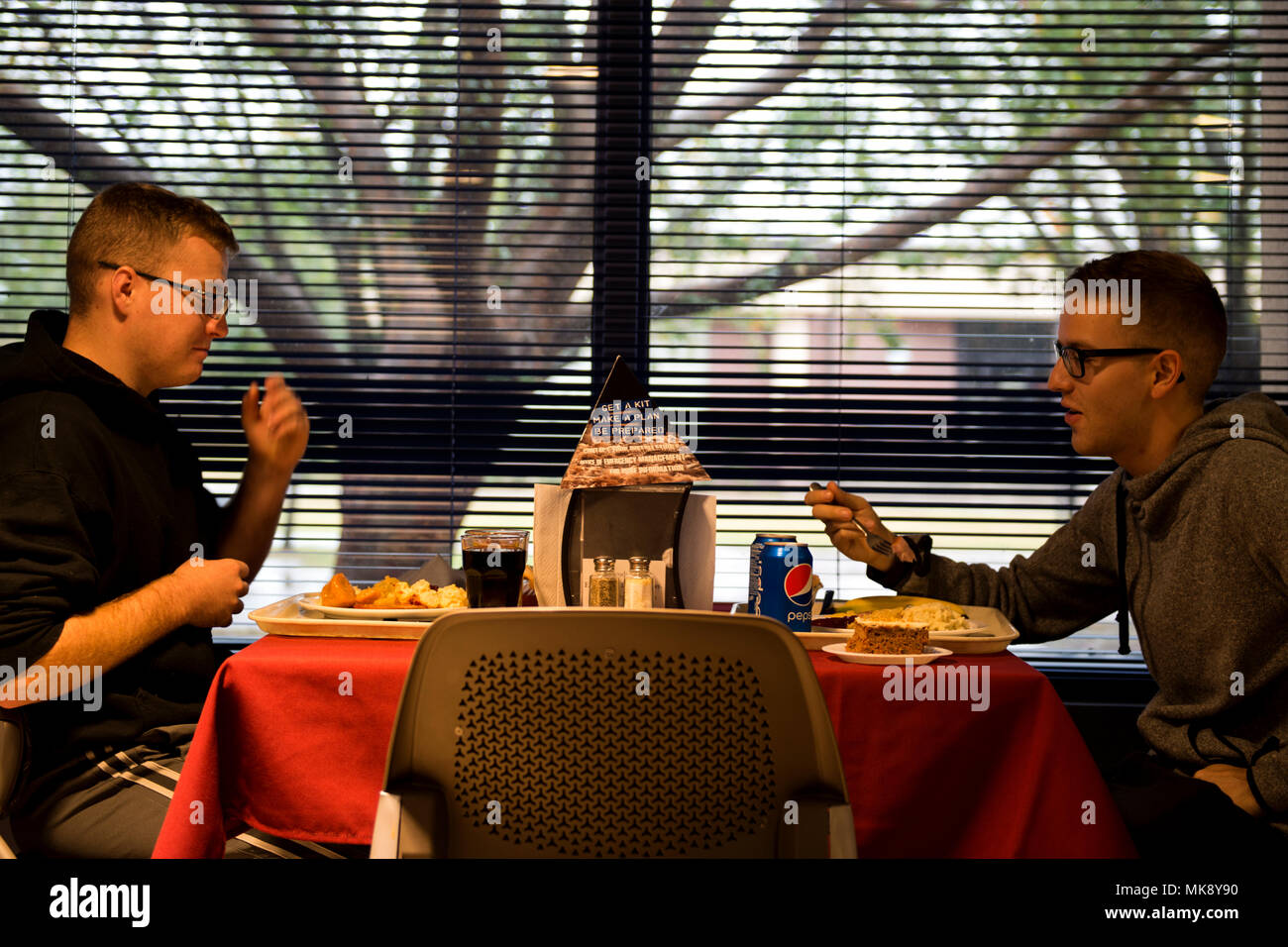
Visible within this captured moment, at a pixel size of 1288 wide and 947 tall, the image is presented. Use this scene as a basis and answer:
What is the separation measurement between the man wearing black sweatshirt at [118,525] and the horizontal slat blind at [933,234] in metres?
1.28

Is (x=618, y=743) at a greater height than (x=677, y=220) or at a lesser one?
lesser

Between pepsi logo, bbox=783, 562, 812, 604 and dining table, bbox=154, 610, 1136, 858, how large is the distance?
145mm

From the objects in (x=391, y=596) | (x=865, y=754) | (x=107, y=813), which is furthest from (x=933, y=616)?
(x=107, y=813)

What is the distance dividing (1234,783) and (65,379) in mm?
1824

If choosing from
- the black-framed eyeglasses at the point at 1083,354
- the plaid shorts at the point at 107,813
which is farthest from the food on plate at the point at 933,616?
the plaid shorts at the point at 107,813

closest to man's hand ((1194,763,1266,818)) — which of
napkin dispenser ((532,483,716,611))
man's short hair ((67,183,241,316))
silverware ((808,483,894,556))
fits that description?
silverware ((808,483,894,556))

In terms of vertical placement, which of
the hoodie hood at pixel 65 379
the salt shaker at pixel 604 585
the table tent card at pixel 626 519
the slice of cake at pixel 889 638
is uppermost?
the hoodie hood at pixel 65 379

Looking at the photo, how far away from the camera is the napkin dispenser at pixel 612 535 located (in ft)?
4.87

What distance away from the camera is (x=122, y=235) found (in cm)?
166

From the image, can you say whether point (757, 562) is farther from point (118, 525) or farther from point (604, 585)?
point (118, 525)

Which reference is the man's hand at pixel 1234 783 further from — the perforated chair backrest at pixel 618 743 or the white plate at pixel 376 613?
the white plate at pixel 376 613

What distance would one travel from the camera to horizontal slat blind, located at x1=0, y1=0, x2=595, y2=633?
→ 2715mm

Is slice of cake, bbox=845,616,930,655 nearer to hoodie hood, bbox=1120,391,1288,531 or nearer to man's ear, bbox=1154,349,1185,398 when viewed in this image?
hoodie hood, bbox=1120,391,1288,531

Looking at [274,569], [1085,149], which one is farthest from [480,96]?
[1085,149]
